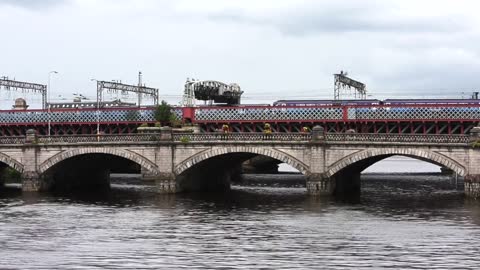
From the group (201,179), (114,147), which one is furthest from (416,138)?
(114,147)

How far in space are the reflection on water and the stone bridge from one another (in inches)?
110

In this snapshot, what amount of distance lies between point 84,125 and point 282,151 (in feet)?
177

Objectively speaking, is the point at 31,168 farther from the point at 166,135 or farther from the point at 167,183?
the point at 166,135

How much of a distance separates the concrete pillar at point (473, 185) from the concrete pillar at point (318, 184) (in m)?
12.2

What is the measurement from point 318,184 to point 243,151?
7838 mm

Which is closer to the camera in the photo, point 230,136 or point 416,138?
point 416,138

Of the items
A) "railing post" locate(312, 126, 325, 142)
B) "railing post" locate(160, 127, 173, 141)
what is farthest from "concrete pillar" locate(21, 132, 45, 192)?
"railing post" locate(312, 126, 325, 142)

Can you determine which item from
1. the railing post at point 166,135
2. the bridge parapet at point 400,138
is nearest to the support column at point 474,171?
the bridge parapet at point 400,138

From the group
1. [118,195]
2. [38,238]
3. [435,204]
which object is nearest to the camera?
[38,238]

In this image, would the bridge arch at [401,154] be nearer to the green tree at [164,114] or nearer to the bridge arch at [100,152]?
the bridge arch at [100,152]

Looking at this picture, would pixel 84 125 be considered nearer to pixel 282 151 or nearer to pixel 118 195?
pixel 118 195

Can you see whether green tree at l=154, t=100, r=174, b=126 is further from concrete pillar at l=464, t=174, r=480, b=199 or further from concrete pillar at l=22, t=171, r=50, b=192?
concrete pillar at l=464, t=174, r=480, b=199

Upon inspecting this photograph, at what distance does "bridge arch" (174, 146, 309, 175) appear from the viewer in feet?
232

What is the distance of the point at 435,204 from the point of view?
67500 millimetres
